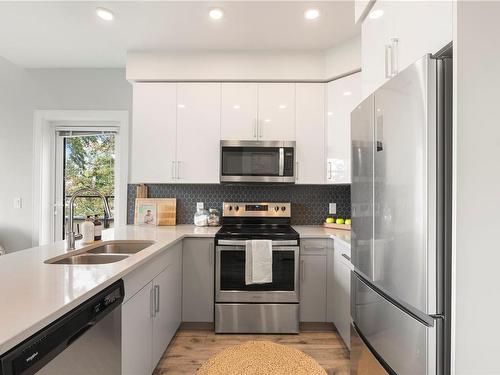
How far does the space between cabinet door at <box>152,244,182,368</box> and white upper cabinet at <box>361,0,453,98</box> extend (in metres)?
1.75

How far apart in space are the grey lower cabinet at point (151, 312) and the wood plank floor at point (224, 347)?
14cm

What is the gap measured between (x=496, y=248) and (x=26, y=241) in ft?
12.8

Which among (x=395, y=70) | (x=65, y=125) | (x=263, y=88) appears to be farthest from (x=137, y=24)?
(x=395, y=70)

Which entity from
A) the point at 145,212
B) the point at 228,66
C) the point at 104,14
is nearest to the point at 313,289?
the point at 145,212

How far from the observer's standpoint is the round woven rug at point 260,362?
5.67 feet

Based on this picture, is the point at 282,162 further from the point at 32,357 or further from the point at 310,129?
the point at 32,357

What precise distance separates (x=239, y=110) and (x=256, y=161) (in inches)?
20.8

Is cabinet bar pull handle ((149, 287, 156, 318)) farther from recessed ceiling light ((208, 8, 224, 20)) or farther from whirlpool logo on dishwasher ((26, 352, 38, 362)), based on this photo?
recessed ceiling light ((208, 8, 224, 20))

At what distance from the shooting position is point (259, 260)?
2354mm

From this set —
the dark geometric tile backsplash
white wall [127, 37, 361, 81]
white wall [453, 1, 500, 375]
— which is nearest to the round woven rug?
white wall [453, 1, 500, 375]

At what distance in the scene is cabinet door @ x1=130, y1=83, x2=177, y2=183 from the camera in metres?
2.74

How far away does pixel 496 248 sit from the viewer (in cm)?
89

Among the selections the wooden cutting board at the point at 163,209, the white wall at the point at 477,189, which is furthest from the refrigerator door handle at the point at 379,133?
the wooden cutting board at the point at 163,209

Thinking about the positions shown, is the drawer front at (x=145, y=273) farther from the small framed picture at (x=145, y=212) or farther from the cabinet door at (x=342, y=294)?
the cabinet door at (x=342, y=294)
